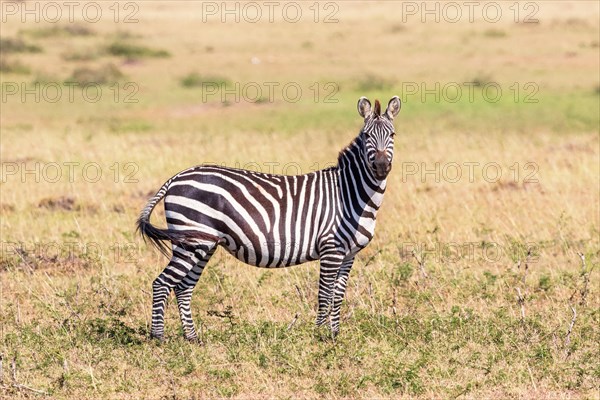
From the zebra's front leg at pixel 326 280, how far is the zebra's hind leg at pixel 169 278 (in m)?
1.06

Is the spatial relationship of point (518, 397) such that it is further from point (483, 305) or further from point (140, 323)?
point (140, 323)

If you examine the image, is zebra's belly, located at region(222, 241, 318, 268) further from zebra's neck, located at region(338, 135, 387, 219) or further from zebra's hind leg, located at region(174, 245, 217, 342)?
zebra's neck, located at region(338, 135, 387, 219)

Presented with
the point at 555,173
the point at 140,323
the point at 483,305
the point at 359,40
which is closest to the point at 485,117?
the point at 555,173

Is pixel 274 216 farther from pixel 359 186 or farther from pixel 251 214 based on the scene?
pixel 359 186

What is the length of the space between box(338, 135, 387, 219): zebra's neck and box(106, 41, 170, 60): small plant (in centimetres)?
3068

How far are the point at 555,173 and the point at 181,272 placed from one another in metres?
9.31

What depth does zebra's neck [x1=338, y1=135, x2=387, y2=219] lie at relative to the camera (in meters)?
8.48

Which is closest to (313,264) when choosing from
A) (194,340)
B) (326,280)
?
(326,280)

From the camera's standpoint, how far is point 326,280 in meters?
8.48

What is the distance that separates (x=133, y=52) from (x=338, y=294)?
3147cm

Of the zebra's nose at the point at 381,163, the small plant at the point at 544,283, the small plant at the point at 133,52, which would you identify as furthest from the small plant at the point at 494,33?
the zebra's nose at the point at 381,163

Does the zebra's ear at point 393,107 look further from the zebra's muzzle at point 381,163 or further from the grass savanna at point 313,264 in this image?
the grass savanna at point 313,264

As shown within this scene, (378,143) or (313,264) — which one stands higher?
(378,143)

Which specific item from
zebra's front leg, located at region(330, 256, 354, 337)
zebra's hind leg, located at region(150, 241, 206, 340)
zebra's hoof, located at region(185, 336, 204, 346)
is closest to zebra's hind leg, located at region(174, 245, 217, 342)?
zebra's hoof, located at region(185, 336, 204, 346)
